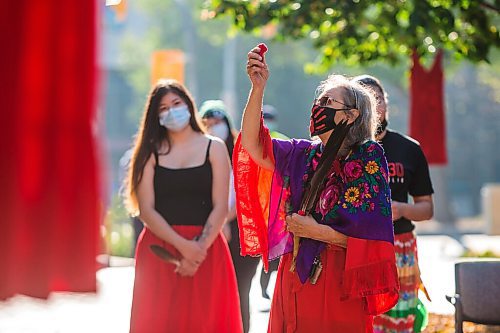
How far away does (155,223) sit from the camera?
6285mm

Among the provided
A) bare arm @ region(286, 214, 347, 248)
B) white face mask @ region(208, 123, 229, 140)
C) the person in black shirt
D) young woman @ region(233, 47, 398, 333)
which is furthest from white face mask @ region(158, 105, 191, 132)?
bare arm @ region(286, 214, 347, 248)

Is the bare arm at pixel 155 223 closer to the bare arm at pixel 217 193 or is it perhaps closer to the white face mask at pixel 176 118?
the bare arm at pixel 217 193

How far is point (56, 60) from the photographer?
3.30 m

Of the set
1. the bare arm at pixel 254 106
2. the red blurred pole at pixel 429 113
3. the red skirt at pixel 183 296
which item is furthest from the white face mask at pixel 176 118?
the red blurred pole at pixel 429 113

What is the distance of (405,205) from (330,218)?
5.80 ft

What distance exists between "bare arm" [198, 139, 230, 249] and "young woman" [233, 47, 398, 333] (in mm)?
1515

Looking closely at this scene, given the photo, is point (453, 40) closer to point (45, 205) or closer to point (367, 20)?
point (367, 20)

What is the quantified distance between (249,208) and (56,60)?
1872mm

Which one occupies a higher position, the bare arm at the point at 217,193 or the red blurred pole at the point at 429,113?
the red blurred pole at the point at 429,113

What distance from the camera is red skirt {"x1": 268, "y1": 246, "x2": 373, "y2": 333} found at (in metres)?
4.60

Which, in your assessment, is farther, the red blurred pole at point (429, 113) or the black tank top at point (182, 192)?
the red blurred pole at point (429, 113)

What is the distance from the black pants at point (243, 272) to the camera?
8039 millimetres

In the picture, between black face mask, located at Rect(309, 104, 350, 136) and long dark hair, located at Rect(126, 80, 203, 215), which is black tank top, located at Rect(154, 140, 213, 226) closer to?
long dark hair, located at Rect(126, 80, 203, 215)

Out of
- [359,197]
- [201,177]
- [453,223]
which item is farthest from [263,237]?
[453,223]
